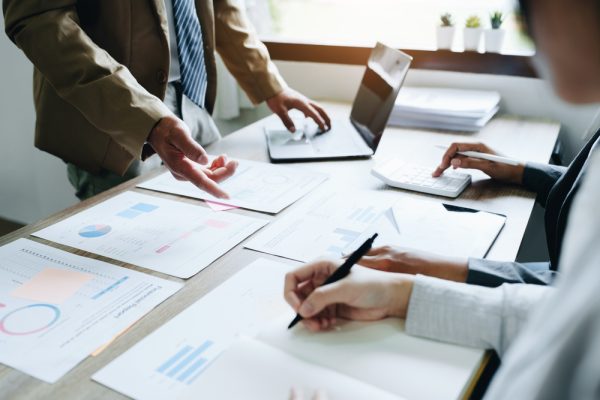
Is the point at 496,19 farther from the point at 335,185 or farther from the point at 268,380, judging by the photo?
the point at 268,380

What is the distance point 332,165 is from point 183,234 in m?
0.48

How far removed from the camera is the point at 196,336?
0.69 metres

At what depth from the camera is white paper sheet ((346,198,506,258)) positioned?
0.91 meters

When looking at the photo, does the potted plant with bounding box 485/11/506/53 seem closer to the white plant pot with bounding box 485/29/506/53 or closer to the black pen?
the white plant pot with bounding box 485/29/506/53

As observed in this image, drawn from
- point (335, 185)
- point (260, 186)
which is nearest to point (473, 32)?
point (335, 185)

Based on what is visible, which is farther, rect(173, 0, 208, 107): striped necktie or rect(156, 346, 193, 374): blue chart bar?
rect(173, 0, 208, 107): striped necktie

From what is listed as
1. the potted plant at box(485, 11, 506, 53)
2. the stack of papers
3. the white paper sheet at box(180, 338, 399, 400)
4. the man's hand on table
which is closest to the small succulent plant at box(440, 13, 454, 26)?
the potted plant at box(485, 11, 506, 53)

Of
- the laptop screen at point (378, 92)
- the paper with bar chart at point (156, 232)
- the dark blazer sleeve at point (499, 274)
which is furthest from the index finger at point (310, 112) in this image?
the dark blazer sleeve at point (499, 274)

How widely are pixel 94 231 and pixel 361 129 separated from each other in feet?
2.60

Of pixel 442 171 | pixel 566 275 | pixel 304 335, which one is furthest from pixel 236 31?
pixel 566 275

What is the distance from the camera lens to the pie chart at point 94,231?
3.22 feet

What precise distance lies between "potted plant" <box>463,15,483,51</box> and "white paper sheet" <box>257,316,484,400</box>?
132 cm

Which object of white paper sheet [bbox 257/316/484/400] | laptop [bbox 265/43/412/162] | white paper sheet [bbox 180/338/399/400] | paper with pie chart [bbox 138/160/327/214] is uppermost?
laptop [bbox 265/43/412/162]

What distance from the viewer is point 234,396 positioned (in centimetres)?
57
